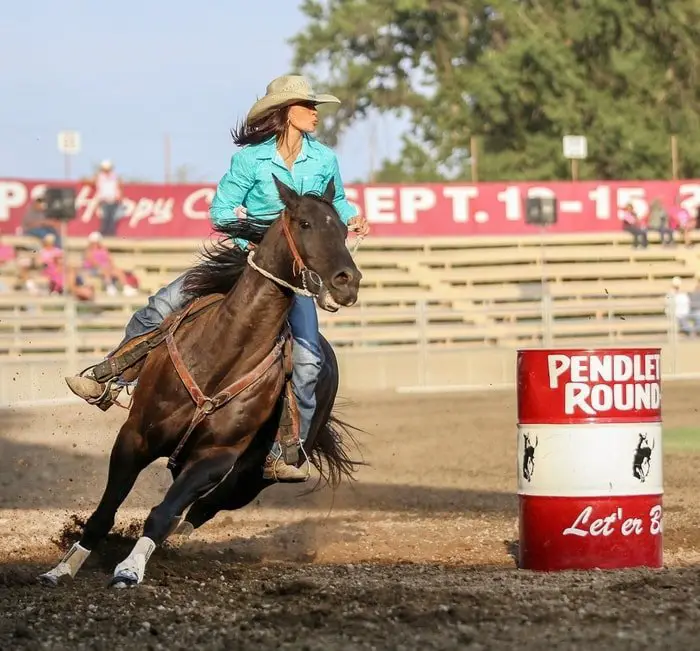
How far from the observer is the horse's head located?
221 inches

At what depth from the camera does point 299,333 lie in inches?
258

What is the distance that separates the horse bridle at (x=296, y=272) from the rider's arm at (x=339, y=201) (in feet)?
1.72

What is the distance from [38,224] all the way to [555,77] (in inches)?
497

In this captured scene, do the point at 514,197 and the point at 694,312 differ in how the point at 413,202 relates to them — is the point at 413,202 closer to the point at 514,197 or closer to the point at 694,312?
Answer: the point at 514,197

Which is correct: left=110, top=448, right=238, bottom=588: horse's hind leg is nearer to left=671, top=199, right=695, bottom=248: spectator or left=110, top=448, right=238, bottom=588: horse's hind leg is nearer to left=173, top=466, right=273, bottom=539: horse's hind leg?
left=173, top=466, right=273, bottom=539: horse's hind leg

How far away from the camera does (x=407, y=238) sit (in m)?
25.8

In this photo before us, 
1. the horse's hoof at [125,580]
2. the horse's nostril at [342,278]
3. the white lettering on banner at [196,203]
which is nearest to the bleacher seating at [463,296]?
the white lettering on banner at [196,203]

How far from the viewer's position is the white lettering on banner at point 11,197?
74.5 ft

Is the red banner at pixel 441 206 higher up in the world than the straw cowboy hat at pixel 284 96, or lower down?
higher up

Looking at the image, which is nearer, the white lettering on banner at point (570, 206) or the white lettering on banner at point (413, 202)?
the white lettering on banner at point (413, 202)

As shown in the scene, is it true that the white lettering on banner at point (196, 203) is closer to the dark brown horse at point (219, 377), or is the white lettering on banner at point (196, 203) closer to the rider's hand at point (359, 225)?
the rider's hand at point (359, 225)

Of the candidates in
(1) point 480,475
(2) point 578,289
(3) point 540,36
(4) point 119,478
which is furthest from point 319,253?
(3) point 540,36

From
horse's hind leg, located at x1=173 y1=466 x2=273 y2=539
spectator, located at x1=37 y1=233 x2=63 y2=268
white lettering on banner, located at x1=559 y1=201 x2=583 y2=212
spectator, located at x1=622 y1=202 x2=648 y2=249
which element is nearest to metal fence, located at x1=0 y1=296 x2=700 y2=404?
spectator, located at x1=37 y1=233 x2=63 y2=268

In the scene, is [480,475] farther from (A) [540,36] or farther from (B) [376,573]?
(A) [540,36]
